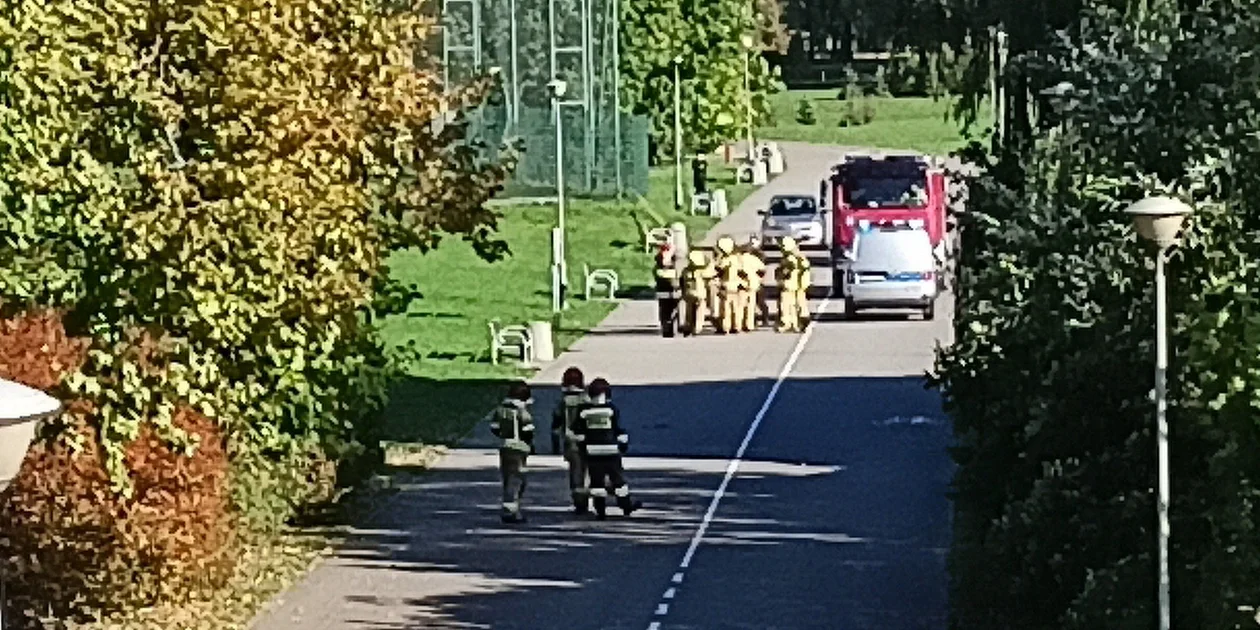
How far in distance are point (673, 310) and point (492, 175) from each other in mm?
18150

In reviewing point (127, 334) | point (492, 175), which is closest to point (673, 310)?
point (492, 175)

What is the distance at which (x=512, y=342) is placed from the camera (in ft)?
128

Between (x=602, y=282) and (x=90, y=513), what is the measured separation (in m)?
30.7

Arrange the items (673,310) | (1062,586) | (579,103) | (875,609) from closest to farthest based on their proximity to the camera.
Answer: (1062,586) → (875,609) → (673,310) → (579,103)

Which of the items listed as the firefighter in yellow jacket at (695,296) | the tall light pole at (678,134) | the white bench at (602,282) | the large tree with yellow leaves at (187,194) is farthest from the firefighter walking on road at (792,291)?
the tall light pole at (678,134)

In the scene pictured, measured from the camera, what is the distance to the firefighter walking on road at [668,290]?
4105 centimetres

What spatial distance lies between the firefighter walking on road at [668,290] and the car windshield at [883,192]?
26.3ft

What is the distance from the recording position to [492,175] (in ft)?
79.0

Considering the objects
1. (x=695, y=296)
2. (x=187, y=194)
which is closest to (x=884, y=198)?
(x=695, y=296)

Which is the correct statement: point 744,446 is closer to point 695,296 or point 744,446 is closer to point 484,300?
point 695,296

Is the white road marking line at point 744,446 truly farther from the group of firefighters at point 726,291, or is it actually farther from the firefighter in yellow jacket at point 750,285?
the firefighter in yellow jacket at point 750,285

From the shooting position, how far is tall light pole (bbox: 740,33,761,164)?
78.2m

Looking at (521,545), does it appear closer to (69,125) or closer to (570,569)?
(570,569)

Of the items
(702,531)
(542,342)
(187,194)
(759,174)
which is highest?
(187,194)
